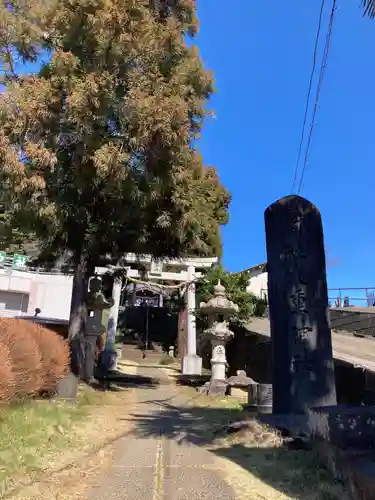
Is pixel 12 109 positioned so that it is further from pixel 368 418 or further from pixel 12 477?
pixel 368 418

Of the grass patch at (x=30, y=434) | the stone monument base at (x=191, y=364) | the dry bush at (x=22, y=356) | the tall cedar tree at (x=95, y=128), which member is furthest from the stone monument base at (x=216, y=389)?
the dry bush at (x=22, y=356)

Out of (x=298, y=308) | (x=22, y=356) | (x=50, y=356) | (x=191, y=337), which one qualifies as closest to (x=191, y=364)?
(x=191, y=337)

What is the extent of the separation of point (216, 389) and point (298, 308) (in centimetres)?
718

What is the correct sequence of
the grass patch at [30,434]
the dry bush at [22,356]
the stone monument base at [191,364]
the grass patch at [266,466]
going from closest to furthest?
the grass patch at [266,466]
the grass patch at [30,434]
the dry bush at [22,356]
the stone monument base at [191,364]

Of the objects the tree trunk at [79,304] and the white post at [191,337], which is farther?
the white post at [191,337]

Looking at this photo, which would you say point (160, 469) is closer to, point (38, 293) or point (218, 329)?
point (218, 329)

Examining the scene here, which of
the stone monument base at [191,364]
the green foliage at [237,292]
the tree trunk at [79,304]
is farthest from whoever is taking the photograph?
the stone monument base at [191,364]

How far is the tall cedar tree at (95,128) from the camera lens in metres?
9.50

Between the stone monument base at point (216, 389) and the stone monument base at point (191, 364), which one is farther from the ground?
the stone monument base at point (191, 364)

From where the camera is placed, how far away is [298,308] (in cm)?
717

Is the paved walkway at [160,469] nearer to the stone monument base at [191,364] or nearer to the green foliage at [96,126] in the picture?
the green foliage at [96,126]

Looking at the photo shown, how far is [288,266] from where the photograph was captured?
7426 millimetres

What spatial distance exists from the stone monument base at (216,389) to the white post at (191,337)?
4954 mm

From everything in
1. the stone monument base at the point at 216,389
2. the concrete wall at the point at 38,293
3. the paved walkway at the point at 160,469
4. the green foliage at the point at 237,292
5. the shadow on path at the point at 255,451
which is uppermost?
the concrete wall at the point at 38,293
